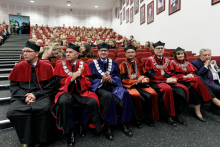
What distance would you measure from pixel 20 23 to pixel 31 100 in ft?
57.8

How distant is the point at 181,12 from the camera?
4617 mm

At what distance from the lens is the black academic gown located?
57.8 inches

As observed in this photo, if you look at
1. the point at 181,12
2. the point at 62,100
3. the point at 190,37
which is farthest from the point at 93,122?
the point at 181,12

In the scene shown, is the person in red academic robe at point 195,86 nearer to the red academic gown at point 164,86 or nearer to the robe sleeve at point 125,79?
the red academic gown at point 164,86

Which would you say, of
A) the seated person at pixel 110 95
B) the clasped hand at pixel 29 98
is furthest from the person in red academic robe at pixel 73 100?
the clasped hand at pixel 29 98

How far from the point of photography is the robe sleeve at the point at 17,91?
1691 mm

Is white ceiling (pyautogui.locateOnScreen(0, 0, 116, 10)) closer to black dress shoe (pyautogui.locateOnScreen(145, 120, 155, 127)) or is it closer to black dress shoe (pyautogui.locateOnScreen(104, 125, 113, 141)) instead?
black dress shoe (pyautogui.locateOnScreen(145, 120, 155, 127))

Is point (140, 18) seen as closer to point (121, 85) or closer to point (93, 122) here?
point (121, 85)

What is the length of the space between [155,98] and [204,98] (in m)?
0.85

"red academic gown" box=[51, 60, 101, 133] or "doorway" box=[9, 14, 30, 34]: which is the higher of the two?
"doorway" box=[9, 14, 30, 34]

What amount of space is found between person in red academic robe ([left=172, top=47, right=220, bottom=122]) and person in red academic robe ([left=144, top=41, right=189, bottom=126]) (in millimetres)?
161

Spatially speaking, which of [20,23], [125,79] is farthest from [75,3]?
[125,79]

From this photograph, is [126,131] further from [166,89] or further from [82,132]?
[166,89]

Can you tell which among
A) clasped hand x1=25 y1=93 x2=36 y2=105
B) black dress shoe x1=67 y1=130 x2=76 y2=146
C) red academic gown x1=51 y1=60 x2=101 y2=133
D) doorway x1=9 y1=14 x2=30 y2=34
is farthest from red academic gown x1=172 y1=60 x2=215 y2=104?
doorway x1=9 y1=14 x2=30 y2=34
